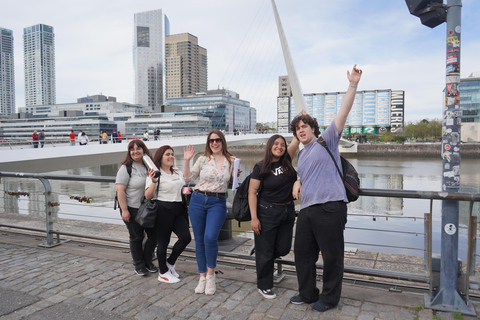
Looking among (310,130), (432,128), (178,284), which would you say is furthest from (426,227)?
(432,128)

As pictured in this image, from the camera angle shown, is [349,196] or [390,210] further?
[390,210]

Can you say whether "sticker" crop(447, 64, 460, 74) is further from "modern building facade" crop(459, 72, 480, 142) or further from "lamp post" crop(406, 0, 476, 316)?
"modern building facade" crop(459, 72, 480, 142)

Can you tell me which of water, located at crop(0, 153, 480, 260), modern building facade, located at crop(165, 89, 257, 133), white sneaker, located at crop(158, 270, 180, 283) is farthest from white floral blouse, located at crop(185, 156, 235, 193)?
modern building facade, located at crop(165, 89, 257, 133)

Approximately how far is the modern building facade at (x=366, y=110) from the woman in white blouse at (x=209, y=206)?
99924 millimetres

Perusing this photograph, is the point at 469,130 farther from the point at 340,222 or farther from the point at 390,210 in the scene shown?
the point at 340,222

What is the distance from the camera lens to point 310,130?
3.05 m

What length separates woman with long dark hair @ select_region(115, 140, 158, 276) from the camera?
3688mm

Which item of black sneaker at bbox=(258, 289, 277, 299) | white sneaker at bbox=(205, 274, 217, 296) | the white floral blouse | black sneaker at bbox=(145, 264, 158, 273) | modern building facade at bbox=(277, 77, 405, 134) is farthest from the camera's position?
modern building facade at bbox=(277, 77, 405, 134)

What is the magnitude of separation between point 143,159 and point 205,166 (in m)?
0.68

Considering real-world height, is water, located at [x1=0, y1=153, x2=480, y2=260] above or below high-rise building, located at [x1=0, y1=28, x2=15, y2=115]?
below

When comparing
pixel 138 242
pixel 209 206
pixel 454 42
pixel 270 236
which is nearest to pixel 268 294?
pixel 270 236

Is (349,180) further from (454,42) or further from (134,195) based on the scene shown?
(134,195)

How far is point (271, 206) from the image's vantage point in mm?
3135

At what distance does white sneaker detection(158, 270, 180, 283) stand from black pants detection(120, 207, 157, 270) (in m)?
0.34
